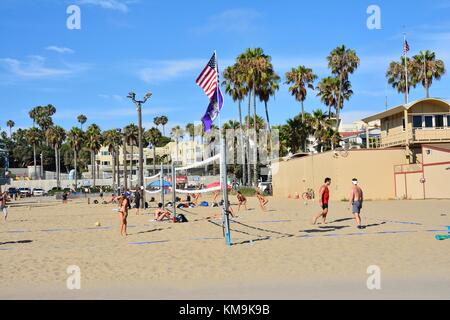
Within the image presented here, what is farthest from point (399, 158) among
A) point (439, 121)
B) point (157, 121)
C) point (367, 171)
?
point (157, 121)

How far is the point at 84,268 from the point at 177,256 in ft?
6.95

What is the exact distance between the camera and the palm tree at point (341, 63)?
5272cm

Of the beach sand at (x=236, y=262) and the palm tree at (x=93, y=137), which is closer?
the beach sand at (x=236, y=262)

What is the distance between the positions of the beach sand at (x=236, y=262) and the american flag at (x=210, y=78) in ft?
15.8

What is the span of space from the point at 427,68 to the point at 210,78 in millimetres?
40414

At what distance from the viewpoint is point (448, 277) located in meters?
8.56

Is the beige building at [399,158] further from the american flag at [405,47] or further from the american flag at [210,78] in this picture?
the american flag at [210,78]

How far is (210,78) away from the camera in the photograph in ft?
59.5

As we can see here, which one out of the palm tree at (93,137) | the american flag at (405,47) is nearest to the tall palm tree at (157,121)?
the palm tree at (93,137)

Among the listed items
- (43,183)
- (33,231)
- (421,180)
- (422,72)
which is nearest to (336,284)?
(33,231)

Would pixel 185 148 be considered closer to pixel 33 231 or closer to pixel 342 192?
pixel 342 192

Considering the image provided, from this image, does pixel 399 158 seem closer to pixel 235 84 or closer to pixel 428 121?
pixel 428 121

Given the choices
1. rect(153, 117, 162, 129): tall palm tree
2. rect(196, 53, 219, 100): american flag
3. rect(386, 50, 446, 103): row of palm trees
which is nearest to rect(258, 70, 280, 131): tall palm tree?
rect(386, 50, 446, 103): row of palm trees

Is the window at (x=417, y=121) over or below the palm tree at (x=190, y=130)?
below
